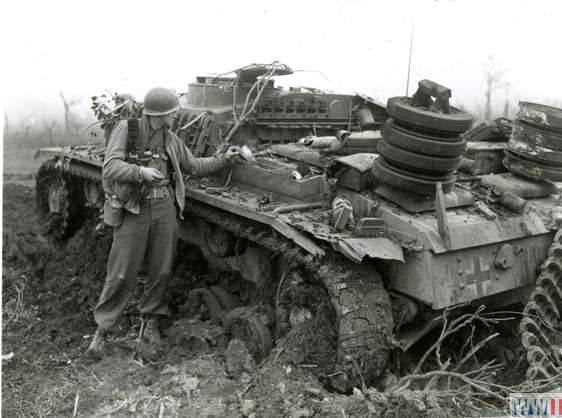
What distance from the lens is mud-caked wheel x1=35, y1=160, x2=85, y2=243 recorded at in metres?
8.64

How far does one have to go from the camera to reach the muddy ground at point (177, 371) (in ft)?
13.9

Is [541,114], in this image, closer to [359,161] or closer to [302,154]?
[359,161]

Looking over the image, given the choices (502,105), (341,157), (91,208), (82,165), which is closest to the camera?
(341,157)

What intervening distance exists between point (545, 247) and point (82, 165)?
5535mm

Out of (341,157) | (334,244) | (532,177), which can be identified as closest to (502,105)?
(532,177)

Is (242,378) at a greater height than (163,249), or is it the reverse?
(163,249)

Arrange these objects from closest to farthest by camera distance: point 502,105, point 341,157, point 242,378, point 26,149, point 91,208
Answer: point 242,378 → point 341,157 → point 91,208 → point 26,149 → point 502,105

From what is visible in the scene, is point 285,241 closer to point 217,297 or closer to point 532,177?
point 217,297

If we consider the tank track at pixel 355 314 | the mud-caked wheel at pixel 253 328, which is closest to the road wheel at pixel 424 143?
the tank track at pixel 355 314

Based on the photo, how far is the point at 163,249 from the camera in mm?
5562

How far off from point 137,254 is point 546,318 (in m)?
3.48

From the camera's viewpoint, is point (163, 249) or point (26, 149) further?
point (26, 149)

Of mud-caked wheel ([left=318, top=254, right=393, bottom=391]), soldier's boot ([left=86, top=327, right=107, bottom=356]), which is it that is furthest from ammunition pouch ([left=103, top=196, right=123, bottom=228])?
mud-caked wheel ([left=318, top=254, right=393, bottom=391])

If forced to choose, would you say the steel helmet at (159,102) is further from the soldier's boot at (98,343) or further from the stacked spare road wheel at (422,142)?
the soldier's boot at (98,343)
